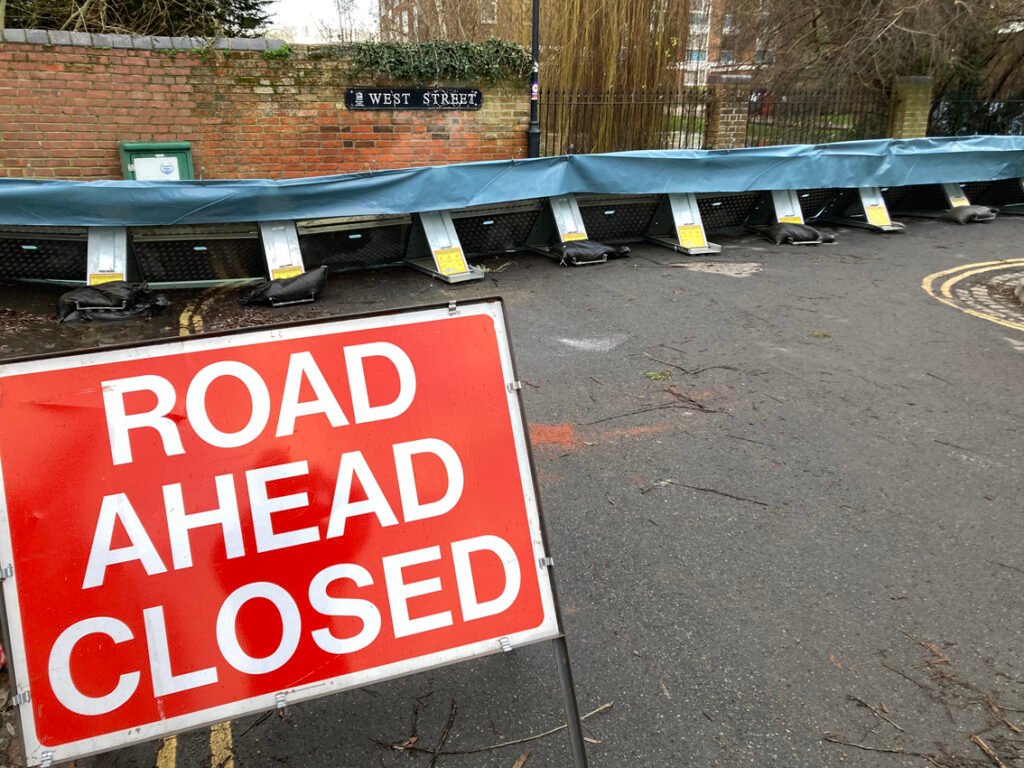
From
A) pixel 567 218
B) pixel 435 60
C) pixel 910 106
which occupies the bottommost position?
pixel 567 218

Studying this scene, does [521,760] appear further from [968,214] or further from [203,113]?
[968,214]

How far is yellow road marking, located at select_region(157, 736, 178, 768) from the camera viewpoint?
7.73 ft

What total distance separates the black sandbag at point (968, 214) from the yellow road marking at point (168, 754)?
45.3ft

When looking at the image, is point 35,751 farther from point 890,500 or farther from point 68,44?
point 68,44

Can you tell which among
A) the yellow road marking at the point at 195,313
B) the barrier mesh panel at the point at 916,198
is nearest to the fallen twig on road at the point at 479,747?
the yellow road marking at the point at 195,313

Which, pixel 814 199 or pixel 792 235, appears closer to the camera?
pixel 792 235

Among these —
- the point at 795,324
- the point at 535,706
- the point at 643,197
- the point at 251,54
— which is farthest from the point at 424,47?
the point at 535,706

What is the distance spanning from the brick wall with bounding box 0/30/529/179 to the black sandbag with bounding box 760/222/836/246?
16.6ft

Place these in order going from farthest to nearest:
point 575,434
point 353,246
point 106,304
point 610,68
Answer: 1. point 610,68
2. point 353,246
3. point 106,304
4. point 575,434

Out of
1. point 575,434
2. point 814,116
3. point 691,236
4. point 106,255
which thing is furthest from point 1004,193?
point 106,255

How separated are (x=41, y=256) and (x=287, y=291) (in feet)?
8.97

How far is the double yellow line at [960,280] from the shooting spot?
7094 millimetres

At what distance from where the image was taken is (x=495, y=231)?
9680 millimetres

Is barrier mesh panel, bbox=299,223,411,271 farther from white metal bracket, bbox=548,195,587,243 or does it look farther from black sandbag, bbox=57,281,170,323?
white metal bracket, bbox=548,195,587,243
